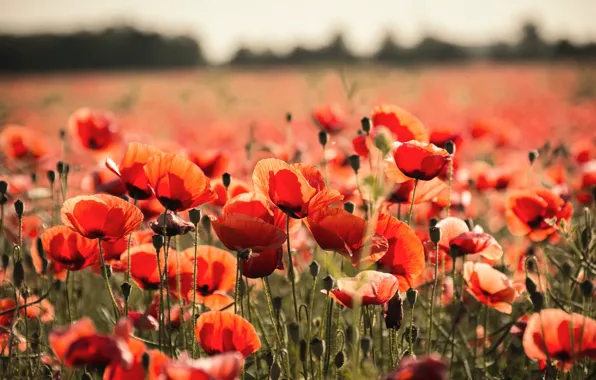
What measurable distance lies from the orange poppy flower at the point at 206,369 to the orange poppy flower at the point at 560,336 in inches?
19.9

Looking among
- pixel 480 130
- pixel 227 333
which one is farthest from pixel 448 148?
pixel 480 130

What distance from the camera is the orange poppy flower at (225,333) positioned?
3.18ft

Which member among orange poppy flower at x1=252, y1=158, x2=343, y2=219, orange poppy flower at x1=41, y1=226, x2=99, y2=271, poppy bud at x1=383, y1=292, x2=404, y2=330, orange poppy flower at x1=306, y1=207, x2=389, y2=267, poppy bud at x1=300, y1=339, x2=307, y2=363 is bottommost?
poppy bud at x1=300, y1=339, x2=307, y2=363

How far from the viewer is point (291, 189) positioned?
1.08 meters

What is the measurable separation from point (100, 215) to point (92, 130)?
1196 mm

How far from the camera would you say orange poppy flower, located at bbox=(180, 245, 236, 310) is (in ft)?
4.34

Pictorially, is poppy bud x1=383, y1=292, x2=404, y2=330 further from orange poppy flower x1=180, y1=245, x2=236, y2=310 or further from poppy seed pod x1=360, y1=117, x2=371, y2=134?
poppy seed pod x1=360, y1=117, x2=371, y2=134

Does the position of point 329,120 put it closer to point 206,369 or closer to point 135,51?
point 206,369

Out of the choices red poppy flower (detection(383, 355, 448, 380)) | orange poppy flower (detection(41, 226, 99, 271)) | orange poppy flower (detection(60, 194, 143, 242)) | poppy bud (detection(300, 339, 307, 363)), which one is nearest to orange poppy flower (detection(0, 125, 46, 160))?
orange poppy flower (detection(41, 226, 99, 271))

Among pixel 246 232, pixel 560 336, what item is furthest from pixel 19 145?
pixel 560 336

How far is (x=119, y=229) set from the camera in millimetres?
1132

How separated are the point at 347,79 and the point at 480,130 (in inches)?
57.4

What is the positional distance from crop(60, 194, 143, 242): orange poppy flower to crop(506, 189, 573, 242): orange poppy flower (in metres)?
0.91

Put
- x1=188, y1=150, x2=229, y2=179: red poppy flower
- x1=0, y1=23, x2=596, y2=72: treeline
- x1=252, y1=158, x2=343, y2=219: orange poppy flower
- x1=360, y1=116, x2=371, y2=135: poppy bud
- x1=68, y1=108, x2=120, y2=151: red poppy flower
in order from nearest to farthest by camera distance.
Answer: x1=252, y1=158, x2=343, y2=219: orange poppy flower → x1=360, y1=116, x2=371, y2=135: poppy bud → x1=188, y1=150, x2=229, y2=179: red poppy flower → x1=68, y1=108, x2=120, y2=151: red poppy flower → x1=0, y1=23, x2=596, y2=72: treeline
